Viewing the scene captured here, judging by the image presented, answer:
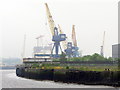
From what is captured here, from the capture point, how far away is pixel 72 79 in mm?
A: 84312

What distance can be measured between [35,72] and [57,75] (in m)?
26.5

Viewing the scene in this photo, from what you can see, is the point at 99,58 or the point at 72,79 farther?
the point at 99,58

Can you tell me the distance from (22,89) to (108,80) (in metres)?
17.1

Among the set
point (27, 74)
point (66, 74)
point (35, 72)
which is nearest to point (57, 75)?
point (66, 74)

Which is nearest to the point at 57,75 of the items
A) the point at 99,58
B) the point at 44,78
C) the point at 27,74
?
the point at 44,78

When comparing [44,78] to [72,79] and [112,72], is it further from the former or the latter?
[112,72]

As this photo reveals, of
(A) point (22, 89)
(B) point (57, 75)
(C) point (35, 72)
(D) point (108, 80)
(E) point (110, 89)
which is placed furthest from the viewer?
(C) point (35, 72)

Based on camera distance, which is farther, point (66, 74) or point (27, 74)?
point (27, 74)

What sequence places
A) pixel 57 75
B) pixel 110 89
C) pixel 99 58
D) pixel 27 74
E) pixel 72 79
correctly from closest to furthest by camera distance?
1. pixel 110 89
2. pixel 72 79
3. pixel 57 75
4. pixel 27 74
5. pixel 99 58

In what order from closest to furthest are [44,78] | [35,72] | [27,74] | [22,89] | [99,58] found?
[22,89], [44,78], [35,72], [27,74], [99,58]

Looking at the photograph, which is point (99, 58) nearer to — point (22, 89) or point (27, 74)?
point (27, 74)

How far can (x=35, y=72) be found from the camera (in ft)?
393

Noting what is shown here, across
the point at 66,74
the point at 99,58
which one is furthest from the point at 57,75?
the point at 99,58

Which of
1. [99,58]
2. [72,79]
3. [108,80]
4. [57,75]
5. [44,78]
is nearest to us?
[108,80]
